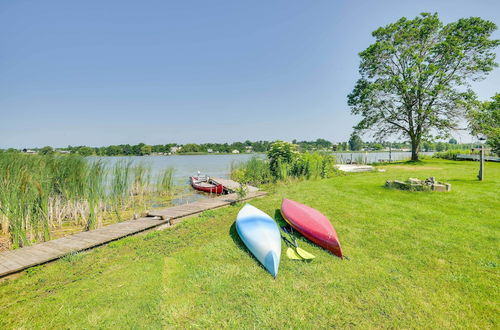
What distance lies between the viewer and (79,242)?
200 inches

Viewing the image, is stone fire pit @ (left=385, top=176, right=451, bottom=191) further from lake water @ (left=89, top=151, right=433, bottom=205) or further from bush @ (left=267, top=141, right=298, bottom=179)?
lake water @ (left=89, top=151, right=433, bottom=205)

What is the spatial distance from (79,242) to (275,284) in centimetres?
470

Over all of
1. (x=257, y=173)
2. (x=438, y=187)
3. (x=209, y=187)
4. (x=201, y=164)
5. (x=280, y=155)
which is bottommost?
(x=209, y=187)

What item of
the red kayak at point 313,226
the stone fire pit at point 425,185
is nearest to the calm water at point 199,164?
the red kayak at point 313,226

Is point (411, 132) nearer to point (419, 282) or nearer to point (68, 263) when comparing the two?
point (419, 282)

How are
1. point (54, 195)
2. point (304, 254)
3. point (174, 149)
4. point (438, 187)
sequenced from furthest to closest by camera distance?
point (174, 149)
point (438, 187)
point (54, 195)
point (304, 254)

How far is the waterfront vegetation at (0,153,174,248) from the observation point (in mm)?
5161

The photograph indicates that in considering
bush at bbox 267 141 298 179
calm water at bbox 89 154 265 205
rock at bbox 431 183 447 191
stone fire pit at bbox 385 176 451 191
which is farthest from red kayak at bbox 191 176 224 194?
rock at bbox 431 183 447 191

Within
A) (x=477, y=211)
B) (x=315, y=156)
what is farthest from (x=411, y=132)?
(x=477, y=211)

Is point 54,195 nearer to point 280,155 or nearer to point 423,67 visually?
point 280,155

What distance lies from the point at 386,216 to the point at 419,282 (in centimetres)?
312

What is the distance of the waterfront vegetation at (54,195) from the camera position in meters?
5.16

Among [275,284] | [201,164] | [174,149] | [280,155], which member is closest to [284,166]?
[280,155]

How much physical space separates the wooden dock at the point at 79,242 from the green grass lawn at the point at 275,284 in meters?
0.23
